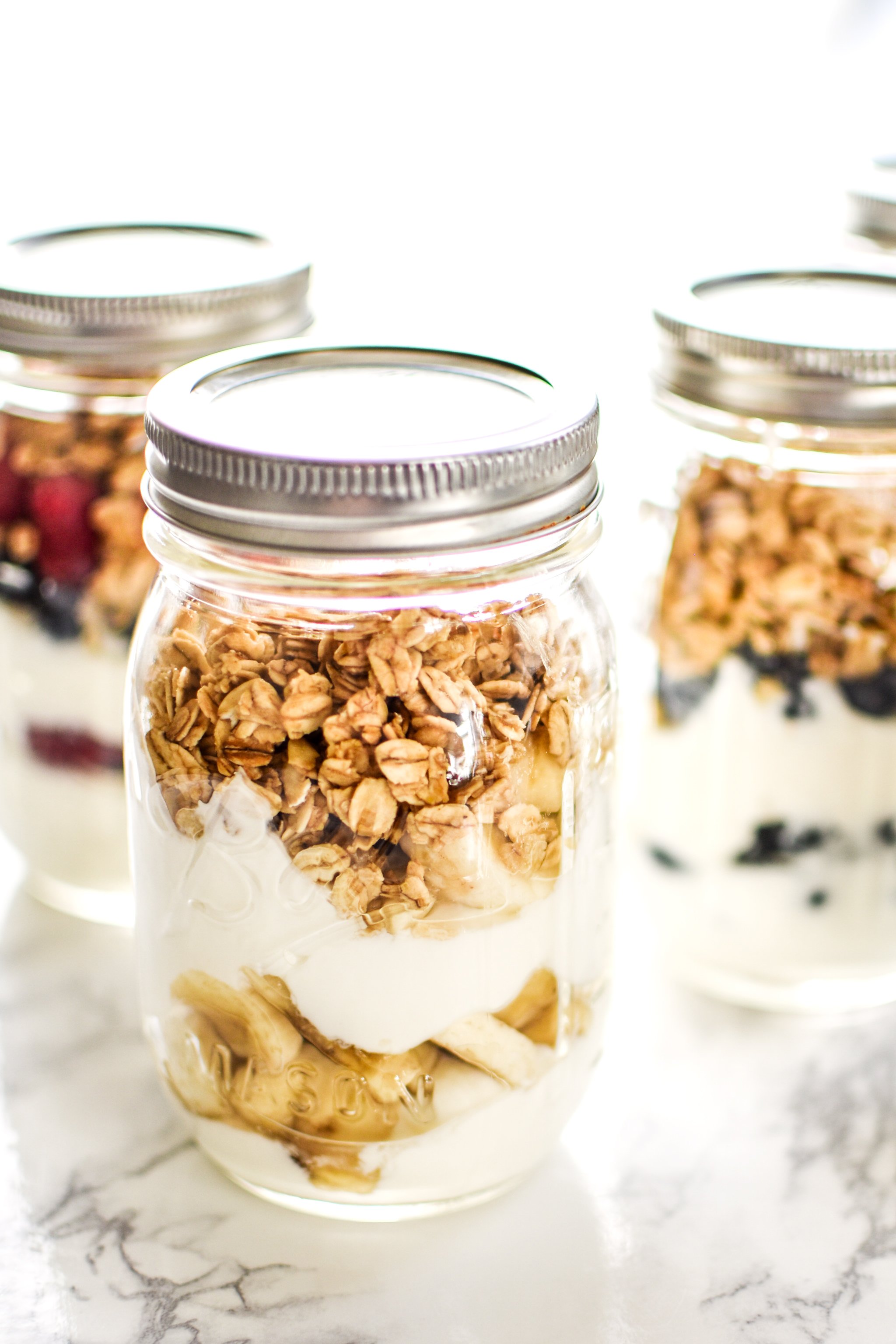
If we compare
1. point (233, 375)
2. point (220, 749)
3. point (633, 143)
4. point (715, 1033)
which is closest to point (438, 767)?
point (220, 749)

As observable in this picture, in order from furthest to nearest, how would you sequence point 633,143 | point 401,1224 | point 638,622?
point 633,143 → point 638,622 → point 401,1224

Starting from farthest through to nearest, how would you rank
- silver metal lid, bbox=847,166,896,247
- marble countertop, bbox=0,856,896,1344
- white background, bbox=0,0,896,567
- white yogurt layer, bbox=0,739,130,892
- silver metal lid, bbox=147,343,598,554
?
1. white background, bbox=0,0,896,567
2. silver metal lid, bbox=847,166,896,247
3. white yogurt layer, bbox=0,739,130,892
4. marble countertop, bbox=0,856,896,1344
5. silver metal lid, bbox=147,343,598,554

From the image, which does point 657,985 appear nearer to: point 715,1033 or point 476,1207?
point 715,1033

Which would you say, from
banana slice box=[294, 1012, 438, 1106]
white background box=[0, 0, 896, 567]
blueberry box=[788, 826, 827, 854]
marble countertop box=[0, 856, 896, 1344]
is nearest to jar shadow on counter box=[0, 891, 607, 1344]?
marble countertop box=[0, 856, 896, 1344]

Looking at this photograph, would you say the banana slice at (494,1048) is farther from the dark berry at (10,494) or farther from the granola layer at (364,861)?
the dark berry at (10,494)

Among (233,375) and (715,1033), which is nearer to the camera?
(233,375)

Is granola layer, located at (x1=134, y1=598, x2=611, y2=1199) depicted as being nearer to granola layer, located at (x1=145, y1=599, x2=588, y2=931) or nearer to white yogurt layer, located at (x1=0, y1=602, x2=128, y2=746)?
granola layer, located at (x1=145, y1=599, x2=588, y2=931)

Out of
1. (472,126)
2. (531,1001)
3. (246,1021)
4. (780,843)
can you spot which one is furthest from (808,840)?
(472,126)
